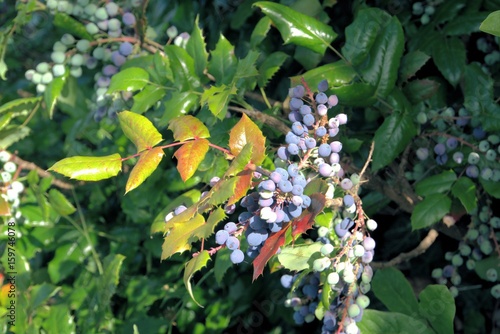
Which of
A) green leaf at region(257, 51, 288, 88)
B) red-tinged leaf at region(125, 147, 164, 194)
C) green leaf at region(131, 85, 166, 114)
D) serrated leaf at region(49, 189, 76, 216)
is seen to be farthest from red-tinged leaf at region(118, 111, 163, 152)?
serrated leaf at region(49, 189, 76, 216)

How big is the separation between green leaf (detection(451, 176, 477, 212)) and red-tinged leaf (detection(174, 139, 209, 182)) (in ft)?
1.64

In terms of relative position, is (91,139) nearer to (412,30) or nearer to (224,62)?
(224,62)

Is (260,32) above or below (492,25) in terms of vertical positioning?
below

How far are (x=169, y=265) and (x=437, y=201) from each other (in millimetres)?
813

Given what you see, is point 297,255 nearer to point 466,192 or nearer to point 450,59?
point 466,192

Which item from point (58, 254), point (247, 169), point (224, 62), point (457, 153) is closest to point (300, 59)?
point (224, 62)

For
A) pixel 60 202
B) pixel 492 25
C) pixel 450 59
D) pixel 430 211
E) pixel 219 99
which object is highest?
pixel 492 25

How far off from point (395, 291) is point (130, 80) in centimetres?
63

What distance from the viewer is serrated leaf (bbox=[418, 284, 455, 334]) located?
1.14m

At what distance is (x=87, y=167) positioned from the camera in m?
0.94

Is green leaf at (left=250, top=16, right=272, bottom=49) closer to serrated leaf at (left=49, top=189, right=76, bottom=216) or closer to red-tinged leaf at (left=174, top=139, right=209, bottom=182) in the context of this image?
red-tinged leaf at (left=174, top=139, right=209, bottom=182)

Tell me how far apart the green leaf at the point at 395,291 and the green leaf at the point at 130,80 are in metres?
0.57

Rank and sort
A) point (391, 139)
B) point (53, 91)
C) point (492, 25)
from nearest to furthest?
point (492, 25)
point (391, 139)
point (53, 91)

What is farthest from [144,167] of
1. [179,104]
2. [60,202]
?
[60,202]
